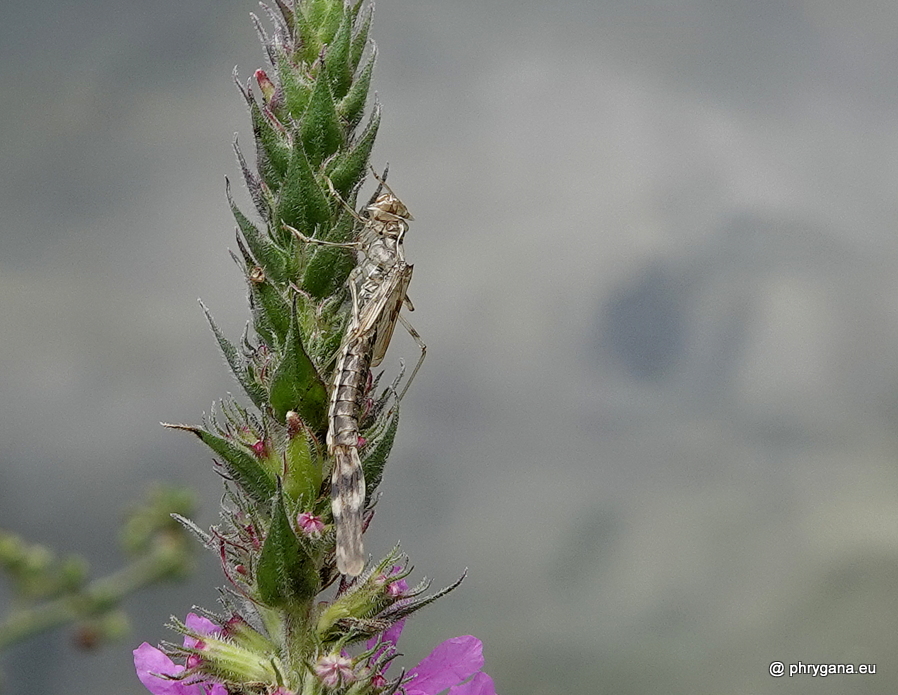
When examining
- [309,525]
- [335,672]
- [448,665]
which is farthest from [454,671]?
[309,525]

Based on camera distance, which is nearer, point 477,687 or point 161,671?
point 161,671

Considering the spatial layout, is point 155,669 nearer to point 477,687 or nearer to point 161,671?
point 161,671

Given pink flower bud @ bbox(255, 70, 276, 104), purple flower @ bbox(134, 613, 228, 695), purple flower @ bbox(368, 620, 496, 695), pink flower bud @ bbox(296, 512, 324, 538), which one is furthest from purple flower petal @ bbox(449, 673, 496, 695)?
pink flower bud @ bbox(255, 70, 276, 104)

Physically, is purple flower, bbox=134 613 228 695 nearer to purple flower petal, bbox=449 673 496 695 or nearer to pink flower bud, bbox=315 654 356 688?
pink flower bud, bbox=315 654 356 688

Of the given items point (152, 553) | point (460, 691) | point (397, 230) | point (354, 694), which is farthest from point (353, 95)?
point (152, 553)

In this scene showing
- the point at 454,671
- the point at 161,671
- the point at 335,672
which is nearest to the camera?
the point at 335,672

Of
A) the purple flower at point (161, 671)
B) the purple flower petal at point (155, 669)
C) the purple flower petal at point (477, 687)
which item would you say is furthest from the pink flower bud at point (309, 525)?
the purple flower petal at point (477, 687)

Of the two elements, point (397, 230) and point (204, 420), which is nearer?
point (204, 420)

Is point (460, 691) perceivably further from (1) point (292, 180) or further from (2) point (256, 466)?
(1) point (292, 180)
